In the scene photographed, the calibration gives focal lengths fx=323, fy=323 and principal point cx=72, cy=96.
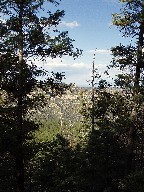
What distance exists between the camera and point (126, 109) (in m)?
18.5

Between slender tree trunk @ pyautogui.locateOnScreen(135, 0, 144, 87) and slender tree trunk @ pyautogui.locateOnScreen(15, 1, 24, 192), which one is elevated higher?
slender tree trunk @ pyautogui.locateOnScreen(135, 0, 144, 87)

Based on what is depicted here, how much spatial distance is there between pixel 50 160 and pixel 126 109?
11036 mm

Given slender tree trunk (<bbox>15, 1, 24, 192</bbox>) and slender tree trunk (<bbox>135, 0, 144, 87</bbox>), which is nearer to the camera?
slender tree trunk (<bbox>15, 1, 24, 192</bbox>)

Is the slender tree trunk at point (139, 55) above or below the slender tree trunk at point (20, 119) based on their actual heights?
above

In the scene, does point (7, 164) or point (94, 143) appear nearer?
point (7, 164)

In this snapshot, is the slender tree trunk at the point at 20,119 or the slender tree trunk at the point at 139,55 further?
the slender tree trunk at the point at 139,55

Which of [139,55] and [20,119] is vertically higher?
[139,55]

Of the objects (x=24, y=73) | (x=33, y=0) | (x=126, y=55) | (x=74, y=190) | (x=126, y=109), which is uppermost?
(x=33, y=0)

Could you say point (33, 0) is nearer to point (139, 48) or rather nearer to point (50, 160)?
point (139, 48)

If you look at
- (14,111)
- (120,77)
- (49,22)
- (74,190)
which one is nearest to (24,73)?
(14,111)

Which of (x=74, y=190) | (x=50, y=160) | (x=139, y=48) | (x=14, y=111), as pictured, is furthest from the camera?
(x=50, y=160)

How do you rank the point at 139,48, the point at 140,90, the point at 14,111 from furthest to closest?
the point at 139,48 → the point at 140,90 → the point at 14,111

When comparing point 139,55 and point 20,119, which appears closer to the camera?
point 20,119

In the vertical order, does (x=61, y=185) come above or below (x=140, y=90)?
below
